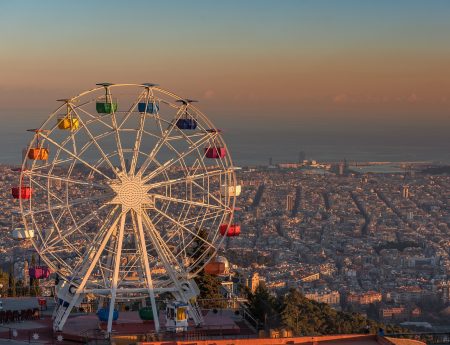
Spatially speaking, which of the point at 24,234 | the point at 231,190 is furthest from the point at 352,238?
the point at 24,234

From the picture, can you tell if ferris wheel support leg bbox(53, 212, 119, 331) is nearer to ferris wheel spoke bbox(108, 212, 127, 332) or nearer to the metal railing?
ferris wheel spoke bbox(108, 212, 127, 332)

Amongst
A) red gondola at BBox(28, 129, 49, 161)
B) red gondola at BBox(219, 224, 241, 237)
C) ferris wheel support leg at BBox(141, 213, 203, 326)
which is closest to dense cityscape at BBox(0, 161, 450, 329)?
red gondola at BBox(219, 224, 241, 237)

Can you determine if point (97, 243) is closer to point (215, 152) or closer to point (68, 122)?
point (68, 122)

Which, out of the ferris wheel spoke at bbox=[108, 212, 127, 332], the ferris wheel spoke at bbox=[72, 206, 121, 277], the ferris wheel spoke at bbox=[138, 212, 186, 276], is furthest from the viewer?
the ferris wheel spoke at bbox=[138, 212, 186, 276]

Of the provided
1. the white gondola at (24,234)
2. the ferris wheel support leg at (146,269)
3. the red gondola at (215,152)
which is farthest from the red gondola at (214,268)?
the white gondola at (24,234)

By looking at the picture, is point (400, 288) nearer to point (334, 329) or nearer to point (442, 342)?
point (334, 329)

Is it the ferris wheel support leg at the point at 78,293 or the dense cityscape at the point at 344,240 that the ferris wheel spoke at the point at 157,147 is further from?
the dense cityscape at the point at 344,240
